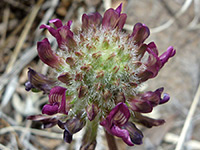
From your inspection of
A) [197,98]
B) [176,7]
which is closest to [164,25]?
[176,7]

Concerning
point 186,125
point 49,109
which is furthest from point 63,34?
point 186,125

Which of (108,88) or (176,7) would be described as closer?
(108,88)

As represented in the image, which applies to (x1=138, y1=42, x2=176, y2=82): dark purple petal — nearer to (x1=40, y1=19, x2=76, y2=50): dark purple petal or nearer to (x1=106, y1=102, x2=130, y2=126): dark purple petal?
(x1=106, y1=102, x2=130, y2=126): dark purple petal

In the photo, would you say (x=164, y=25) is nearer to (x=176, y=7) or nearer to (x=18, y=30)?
(x=176, y=7)

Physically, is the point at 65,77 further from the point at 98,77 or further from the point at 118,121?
the point at 118,121

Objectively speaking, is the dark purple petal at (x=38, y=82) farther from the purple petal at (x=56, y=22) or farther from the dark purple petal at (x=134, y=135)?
the dark purple petal at (x=134, y=135)

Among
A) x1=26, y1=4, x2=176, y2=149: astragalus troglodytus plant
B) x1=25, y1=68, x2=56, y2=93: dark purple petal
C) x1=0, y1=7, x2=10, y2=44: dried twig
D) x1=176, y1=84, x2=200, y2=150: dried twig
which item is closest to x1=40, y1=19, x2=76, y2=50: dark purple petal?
x1=26, y1=4, x2=176, y2=149: astragalus troglodytus plant

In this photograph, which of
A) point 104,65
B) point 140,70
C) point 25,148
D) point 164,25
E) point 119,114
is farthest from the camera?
A: point 164,25

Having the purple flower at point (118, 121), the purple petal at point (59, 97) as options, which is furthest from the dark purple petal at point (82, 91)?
the purple flower at point (118, 121)
